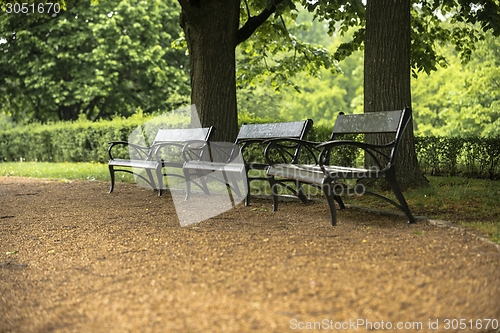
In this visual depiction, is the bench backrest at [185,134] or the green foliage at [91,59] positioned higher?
the green foliage at [91,59]

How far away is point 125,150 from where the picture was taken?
53.6 feet

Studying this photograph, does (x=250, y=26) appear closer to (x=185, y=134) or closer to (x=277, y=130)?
(x=185, y=134)

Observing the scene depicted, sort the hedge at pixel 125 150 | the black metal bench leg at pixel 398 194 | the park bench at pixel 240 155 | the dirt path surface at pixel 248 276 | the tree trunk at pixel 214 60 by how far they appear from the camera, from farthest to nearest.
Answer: the hedge at pixel 125 150, the tree trunk at pixel 214 60, the park bench at pixel 240 155, the black metal bench leg at pixel 398 194, the dirt path surface at pixel 248 276

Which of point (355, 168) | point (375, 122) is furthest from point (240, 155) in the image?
point (355, 168)

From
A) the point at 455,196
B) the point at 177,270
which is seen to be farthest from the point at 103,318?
the point at 455,196

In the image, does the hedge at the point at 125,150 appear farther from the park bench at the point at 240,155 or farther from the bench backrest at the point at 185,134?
the bench backrest at the point at 185,134

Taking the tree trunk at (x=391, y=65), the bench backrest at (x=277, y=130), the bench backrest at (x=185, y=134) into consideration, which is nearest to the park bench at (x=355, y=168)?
the bench backrest at (x=277, y=130)

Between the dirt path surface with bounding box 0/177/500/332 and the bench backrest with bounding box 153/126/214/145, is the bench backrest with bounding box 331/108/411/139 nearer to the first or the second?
the dirt path surface with bounding box 0/177/500/332

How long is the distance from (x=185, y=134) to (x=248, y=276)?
209 inches

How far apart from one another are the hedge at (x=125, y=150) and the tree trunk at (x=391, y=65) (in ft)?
9.97

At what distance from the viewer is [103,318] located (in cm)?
305

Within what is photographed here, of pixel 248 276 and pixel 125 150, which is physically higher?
pixel 125 150

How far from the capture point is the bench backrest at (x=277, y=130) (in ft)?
23.0

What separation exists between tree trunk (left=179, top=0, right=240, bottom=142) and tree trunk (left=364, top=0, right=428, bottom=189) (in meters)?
2.45
